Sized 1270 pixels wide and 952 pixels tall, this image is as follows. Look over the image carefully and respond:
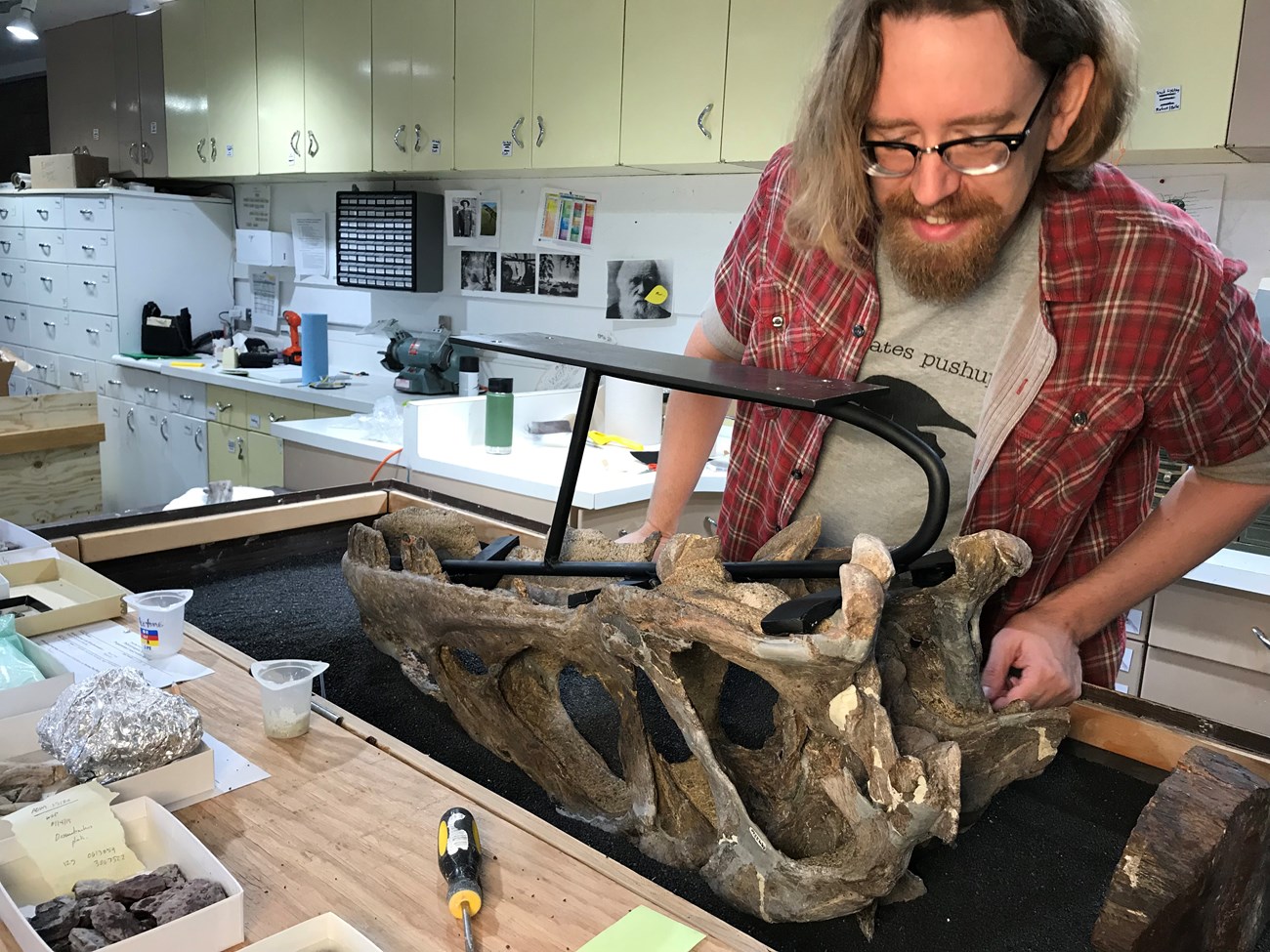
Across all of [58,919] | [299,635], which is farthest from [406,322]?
[58,919]

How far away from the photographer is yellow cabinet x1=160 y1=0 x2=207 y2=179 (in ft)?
15.6

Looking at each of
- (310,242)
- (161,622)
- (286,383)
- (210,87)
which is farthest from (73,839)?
(210,87)

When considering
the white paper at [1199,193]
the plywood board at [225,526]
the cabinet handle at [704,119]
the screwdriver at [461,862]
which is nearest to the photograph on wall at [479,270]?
the cabinet handle at [704,119]

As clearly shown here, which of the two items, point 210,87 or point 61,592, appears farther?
point 210,87

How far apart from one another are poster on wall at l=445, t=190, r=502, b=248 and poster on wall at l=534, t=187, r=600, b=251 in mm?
279

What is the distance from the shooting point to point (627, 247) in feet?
11.9

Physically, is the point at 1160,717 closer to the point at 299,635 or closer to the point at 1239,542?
Result: the point at 299,635

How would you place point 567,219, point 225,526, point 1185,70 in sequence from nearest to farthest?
point 225,526 < point 1185,70 < point 567,219

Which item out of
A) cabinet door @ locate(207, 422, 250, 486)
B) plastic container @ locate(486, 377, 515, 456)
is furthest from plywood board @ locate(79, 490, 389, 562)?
cabinet door @ locate(207, 422, 250, 486)

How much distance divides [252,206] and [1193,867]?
5390mm

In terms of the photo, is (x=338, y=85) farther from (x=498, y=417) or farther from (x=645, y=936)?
(x=645, y=936)

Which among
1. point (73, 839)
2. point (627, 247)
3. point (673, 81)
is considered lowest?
point (73, 839)

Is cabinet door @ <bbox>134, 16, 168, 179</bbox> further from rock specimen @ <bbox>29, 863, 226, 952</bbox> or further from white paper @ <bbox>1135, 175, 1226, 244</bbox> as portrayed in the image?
rock specimen @ <bbox>29, 863, 226, 952</bbox>

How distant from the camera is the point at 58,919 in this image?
29.4 inches
